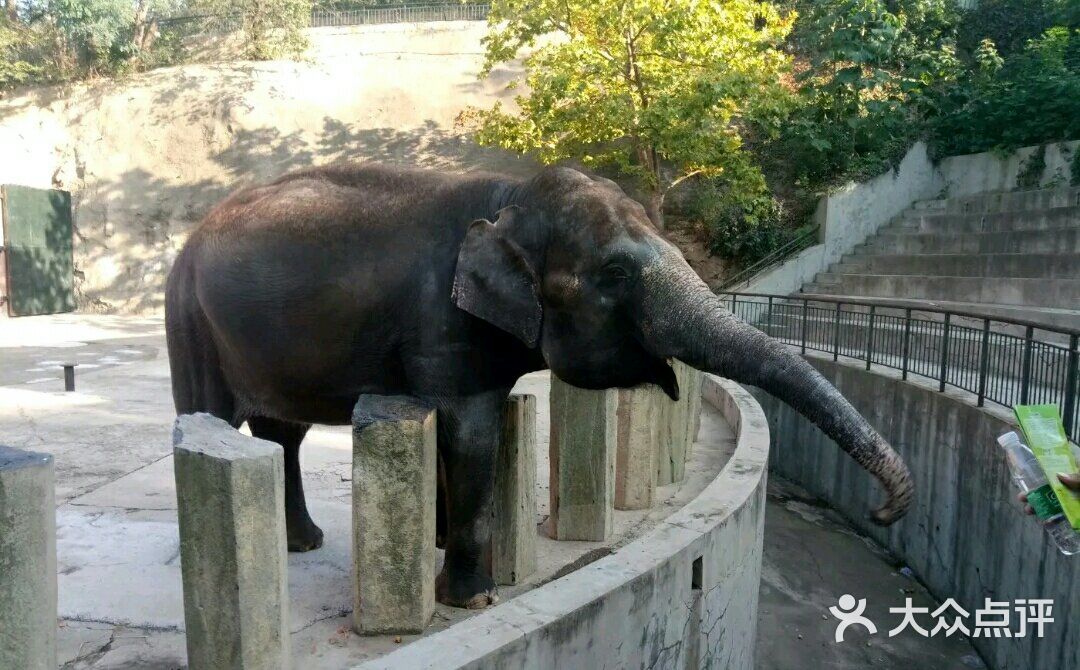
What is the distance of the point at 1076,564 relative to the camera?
5098 millimetres

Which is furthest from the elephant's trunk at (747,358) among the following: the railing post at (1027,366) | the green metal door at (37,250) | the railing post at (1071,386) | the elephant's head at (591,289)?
the green metal door at (37,250)

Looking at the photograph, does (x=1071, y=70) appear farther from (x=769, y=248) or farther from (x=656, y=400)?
(x=656, y=400)

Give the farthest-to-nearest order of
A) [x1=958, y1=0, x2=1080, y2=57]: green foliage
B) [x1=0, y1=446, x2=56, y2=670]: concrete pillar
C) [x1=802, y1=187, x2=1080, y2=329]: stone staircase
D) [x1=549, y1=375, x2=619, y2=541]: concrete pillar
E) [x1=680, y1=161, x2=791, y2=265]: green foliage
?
[x1=958, y1=0, x2=1080, y2=57]: green foliage, [x1=680, y1=161, x2=791, y2=265]: green foliage, [x1=802, y1=187, x2=1080, y2=329]: stone staircase, [x1=549, y1=375, x2=619, y2=541]: concrete pillar, [x1=0, y1=446, x2=56, y2=670]: concrete pillar

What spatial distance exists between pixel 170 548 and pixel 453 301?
217cm

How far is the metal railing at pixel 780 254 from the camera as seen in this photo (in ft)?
58.2

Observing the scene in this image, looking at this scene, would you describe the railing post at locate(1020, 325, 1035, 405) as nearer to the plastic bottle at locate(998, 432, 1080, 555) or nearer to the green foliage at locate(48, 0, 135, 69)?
the plastic bottle at locate(998, 432, 1080, 555)

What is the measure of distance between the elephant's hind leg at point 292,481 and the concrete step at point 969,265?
12695mm

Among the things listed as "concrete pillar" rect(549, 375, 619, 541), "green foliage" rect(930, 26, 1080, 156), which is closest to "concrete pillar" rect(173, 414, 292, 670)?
"concrete pillar" rect(549, 375, 619, 541)

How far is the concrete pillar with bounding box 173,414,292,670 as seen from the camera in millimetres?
2285

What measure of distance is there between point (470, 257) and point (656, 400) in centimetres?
234

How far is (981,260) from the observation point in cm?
1423

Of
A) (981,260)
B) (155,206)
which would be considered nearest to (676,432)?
(981,260)

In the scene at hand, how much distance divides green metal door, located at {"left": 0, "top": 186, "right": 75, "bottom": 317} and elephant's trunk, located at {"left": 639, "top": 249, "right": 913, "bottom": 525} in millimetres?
20412

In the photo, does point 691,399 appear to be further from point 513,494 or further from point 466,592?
point 466,592
